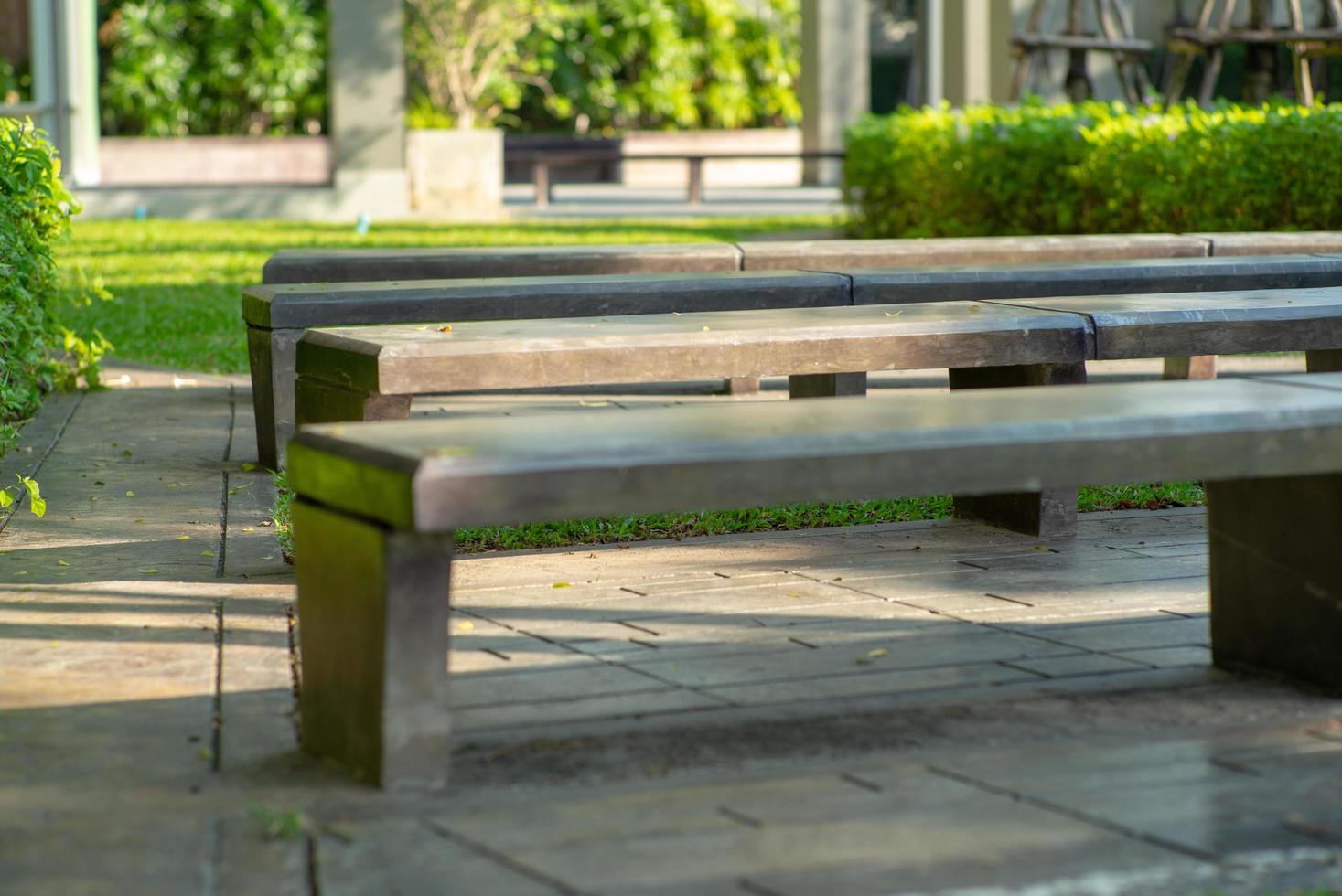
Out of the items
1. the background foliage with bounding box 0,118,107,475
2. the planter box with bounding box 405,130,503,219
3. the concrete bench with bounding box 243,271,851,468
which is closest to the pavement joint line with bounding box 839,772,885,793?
the background foliage with bounding box 0,118,107,475

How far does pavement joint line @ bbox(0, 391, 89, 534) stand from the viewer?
533 cm

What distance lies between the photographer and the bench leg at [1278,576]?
3.52 m

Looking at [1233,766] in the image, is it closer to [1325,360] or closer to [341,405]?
[341,405]

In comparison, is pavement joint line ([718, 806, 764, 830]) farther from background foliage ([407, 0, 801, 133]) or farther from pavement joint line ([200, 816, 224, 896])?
background foliage ([407, 0, 801, 133])

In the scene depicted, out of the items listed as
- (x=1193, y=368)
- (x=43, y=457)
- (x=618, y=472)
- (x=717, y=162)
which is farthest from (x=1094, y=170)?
(x=717, y=162)

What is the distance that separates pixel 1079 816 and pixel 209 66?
21943mm

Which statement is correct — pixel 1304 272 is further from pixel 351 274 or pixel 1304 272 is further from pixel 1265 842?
pixel 1265 842

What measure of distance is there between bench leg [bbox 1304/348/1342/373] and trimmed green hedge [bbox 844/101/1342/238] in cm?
433

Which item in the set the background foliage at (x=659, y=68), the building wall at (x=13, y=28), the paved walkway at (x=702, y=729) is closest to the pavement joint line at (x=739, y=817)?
the paved walkway at (x=702, y=729)

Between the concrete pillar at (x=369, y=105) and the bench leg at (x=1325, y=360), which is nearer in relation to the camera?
the bench leg at (x=1325, y=360)

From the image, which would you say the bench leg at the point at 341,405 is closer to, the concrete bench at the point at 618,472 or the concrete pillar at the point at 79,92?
the concrete bench at the point at 618,472

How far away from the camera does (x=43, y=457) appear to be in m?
6.31

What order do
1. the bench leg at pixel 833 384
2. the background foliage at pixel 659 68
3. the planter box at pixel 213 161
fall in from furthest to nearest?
the background foliage at pixel 659 68 → the planter box at pixel 213 161 → the bench leg at pixel 833 384

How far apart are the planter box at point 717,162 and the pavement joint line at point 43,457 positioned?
20.2m
